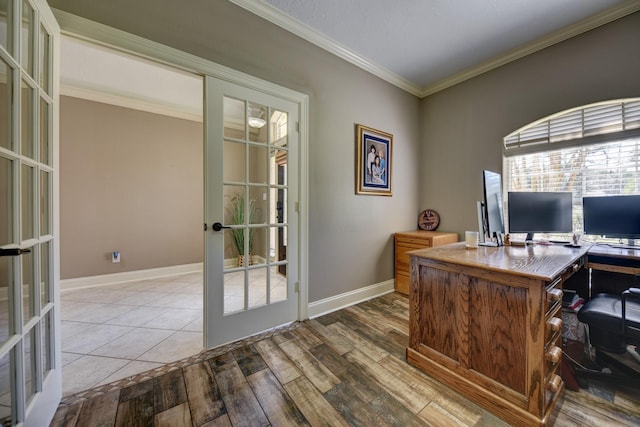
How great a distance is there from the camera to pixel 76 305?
2643 millimetres

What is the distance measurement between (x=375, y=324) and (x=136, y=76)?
3.96m

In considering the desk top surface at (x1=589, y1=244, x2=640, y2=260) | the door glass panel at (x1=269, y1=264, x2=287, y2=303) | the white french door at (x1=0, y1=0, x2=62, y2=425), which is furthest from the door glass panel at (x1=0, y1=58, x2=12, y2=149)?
the desk top surface at (x1=589, y1=244, x2=640, y2=260)

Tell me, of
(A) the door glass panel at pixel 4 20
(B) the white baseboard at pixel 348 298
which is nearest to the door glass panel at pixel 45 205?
(A) the door glass panel at pixel 4 20

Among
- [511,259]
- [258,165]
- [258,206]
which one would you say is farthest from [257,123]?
[511,259]

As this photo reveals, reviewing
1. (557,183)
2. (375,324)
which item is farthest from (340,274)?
(557,183)

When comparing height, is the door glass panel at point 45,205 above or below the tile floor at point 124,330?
above

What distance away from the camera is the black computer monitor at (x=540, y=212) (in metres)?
2.16

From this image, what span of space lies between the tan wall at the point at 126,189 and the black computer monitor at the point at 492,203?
13.0 ft

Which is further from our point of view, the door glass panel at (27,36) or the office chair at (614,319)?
the office chair at (614,319)

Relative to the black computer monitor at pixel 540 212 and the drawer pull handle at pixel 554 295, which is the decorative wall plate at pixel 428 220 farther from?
the drawer pull handle at pixel 554 295

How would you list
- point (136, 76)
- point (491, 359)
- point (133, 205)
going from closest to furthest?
point (491, 359)
point (136, 76)
point (133, 205)

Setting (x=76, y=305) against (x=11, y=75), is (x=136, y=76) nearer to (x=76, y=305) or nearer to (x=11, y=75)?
(x=11, y=75)

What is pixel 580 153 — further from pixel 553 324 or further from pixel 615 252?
pixel 553 324

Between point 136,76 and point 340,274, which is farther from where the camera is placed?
point 136,76
